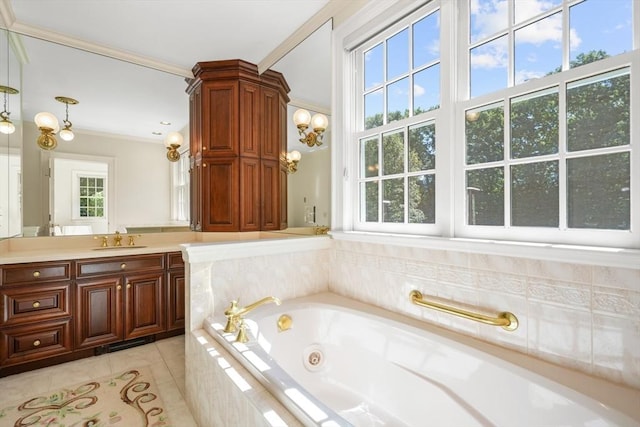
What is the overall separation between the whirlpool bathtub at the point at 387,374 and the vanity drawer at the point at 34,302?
130 cm

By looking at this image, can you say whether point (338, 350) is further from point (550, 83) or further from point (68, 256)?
point (68, 256)

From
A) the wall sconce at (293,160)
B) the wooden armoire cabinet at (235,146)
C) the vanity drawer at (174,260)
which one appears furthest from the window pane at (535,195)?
the vanity drawer at (174,260)

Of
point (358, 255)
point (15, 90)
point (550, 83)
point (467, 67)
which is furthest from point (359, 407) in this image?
point (15, 90)

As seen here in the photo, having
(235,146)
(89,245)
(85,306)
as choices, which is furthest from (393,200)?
(89,245)

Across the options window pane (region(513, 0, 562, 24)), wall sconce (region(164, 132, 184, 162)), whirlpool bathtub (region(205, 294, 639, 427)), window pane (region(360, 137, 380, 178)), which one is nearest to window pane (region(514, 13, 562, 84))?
window pane (region(513, 0, 562, 24))

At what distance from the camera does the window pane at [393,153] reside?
1880mm

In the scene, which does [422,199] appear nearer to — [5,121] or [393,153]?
[393,153]

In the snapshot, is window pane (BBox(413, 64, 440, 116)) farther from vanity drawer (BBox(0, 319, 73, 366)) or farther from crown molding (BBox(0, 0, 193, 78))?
vanity drawer (BBox(0, 319, 73, 366))

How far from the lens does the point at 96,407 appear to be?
5.47 ft

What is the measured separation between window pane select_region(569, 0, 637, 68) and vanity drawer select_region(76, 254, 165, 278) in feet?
9.26

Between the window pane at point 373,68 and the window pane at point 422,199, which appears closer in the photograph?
the window pane at point 422,199

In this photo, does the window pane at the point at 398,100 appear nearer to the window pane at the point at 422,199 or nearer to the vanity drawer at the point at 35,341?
the window pane at the point at 422,199

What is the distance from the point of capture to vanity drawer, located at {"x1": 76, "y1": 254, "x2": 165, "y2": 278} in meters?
2.18

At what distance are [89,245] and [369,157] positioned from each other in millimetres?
2412
